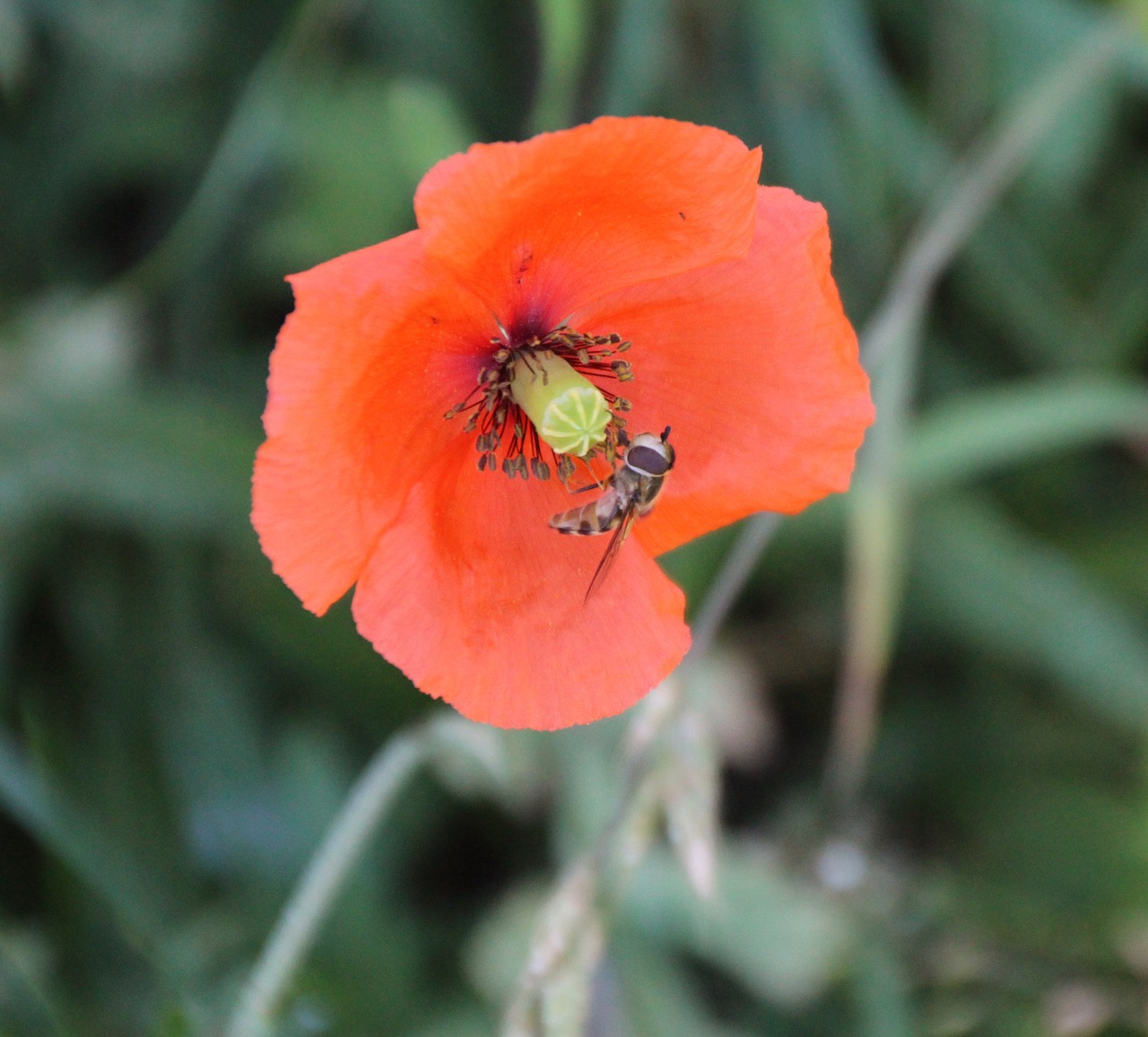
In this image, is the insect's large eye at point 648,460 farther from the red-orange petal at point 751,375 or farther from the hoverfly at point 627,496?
the red-orange petal at point 751,375

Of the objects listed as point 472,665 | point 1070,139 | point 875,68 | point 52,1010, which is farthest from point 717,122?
point 52,1010

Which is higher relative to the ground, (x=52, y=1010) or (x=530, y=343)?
(x=530, y=343)

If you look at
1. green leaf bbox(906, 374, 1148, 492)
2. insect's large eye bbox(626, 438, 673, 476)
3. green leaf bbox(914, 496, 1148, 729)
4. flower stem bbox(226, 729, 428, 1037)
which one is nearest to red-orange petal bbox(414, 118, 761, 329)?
insect's large eye bbox(626, 438, 673, 476)

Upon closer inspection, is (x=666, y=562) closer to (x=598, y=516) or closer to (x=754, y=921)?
(x=754, y=921)

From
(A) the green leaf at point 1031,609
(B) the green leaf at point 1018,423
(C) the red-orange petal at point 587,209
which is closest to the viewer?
(C) the red-orange petal at point 587,209

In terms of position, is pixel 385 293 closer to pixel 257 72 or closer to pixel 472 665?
pixel 472 665

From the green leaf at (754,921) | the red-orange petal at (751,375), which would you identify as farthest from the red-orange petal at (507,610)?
the green leaf at (754,921)

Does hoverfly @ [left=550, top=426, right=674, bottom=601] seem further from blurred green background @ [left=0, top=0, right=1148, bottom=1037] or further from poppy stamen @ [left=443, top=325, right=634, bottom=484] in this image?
blurred green background @ [left=0, top=0, right=1148, bottom=1037]
